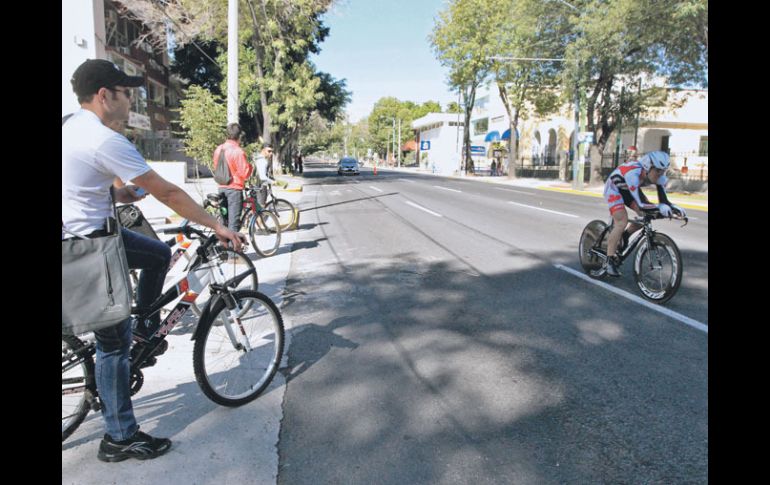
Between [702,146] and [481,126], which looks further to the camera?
[481,126]

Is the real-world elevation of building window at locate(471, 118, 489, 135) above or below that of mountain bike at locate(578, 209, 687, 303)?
above

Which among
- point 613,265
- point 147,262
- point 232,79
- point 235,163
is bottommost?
point 613,265

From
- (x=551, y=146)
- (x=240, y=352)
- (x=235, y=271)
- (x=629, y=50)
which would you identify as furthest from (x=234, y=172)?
(x=551, y=146)

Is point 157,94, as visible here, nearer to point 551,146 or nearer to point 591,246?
point 551,146

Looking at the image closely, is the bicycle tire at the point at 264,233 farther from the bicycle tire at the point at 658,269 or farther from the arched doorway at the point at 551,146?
the arched doorway at the point at 551,146

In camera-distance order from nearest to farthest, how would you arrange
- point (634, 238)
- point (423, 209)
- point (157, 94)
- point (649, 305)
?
1. point (649, 305)
2. point (634, 238)
3. point (423, 209)
4. point (157, 94)

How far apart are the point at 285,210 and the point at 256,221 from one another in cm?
252

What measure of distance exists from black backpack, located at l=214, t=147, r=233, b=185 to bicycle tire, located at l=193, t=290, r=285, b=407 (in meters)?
4.84

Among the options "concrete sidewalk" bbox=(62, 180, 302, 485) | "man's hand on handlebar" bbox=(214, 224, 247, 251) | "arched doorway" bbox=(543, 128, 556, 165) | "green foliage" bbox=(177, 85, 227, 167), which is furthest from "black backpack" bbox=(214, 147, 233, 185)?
"arched doorway" bbox=(543, 128, 556, 165)

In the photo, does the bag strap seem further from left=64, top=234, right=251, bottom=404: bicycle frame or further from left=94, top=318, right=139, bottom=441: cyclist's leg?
left=94, top=318, right=139, bottom=441: cyclist's leg

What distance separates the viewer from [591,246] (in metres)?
7.27

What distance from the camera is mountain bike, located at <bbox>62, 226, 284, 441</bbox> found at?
2.98 meters
